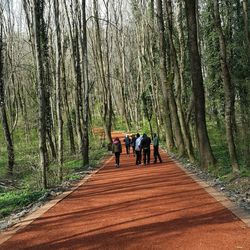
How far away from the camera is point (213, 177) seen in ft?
50.8

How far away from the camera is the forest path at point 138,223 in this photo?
746 centimetres

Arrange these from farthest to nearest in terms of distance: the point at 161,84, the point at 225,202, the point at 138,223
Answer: the point at 161,84, the point at 225,202, the point at 138,223

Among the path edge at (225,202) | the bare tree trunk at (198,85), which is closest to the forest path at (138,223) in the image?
the path edge at (225,202)

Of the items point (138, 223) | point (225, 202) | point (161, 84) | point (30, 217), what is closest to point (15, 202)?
point (30, 217)

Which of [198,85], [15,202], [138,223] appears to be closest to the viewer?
[138,223]

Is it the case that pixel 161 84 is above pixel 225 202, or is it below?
above

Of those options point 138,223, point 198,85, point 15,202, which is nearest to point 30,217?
point 15,202

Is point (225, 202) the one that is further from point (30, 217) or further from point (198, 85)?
point (198, 85)

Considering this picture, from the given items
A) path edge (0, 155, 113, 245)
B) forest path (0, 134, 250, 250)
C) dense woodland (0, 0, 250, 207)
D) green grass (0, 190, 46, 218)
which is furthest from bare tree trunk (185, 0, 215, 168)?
green grass (0, 190, 46, 218)

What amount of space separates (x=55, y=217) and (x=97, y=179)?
23.9 feet

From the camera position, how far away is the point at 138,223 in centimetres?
892

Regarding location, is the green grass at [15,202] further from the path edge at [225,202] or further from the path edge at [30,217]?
the path edge at [225,202]

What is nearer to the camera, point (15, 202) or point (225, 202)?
point (225, 202)

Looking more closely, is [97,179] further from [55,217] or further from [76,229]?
[76,229]
